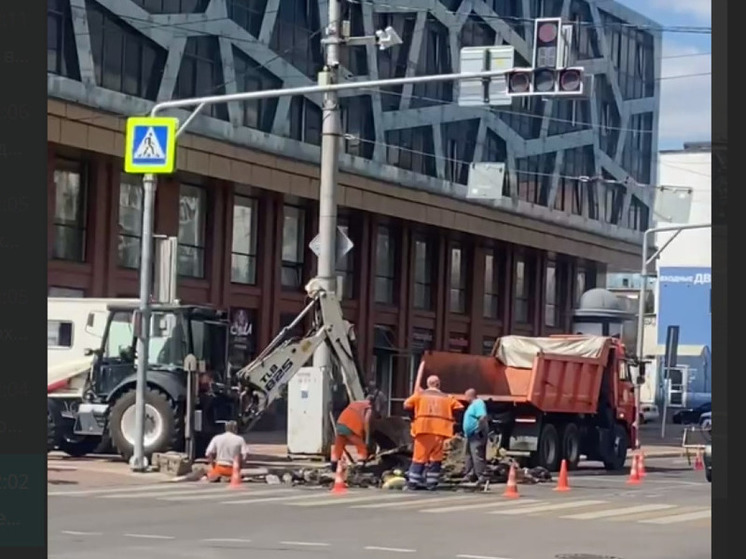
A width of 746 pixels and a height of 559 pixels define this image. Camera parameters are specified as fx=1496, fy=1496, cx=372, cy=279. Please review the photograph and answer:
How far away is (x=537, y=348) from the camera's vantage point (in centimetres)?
3078

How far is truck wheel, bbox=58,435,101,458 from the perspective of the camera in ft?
93.7

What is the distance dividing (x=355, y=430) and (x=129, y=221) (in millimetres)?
15541

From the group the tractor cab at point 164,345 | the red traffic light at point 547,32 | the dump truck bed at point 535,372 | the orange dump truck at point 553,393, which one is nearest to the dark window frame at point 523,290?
the orange dump truck at point 553,393

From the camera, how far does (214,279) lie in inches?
1654

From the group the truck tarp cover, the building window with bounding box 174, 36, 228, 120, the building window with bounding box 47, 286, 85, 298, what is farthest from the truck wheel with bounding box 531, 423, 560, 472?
the building window with bounding box 174, 36, 228, 120

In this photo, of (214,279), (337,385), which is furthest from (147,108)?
(337,385)

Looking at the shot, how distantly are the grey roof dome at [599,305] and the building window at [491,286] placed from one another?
348 centimetres

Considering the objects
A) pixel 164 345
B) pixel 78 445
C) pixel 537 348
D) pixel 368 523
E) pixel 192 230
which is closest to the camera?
pixel 368 523

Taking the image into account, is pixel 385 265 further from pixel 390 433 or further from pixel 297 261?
pixel 390 433

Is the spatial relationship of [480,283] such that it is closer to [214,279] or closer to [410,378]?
[410,378]

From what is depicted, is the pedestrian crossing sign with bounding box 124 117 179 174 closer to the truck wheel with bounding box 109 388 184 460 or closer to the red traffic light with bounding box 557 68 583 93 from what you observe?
the truck wheel with bounding box 109 388 184 460

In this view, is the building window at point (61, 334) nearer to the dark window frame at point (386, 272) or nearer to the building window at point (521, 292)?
the dark window frame at point (386, 272)

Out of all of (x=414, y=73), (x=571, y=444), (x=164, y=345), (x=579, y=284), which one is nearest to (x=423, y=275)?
(x=414, y=73)

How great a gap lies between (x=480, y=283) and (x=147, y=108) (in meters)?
21.6
